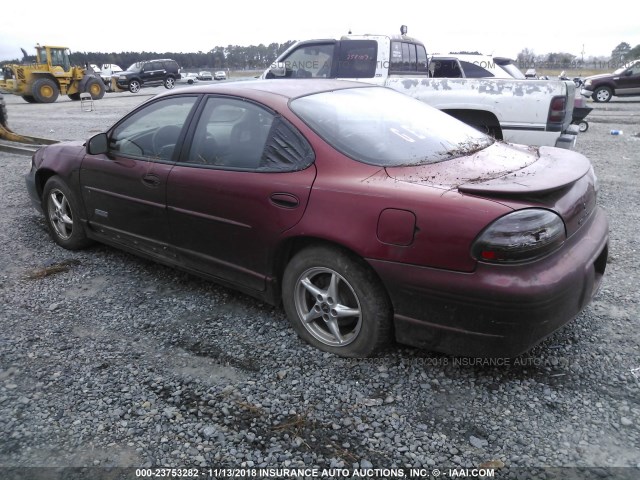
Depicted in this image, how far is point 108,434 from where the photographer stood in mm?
2383

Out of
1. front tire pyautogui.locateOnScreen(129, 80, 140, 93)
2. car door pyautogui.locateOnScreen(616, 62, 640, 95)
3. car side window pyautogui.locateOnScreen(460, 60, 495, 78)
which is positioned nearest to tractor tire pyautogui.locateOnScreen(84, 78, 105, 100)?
front tire pyautogui.locateOnScreen(129, 80, 140, 93)

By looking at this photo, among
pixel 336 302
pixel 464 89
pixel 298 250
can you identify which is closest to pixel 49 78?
pixel 464 89

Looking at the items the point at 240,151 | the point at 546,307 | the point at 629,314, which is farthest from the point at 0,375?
the point at 629,314

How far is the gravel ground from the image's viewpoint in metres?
2.23

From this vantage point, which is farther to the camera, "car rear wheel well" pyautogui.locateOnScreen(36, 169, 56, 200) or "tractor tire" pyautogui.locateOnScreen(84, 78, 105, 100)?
"tractor tire" pyautogui.locateOnScreen(84, 78, 105, 100)

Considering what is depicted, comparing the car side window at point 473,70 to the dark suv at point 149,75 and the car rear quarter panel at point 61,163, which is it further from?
the dark suv at point 149,75

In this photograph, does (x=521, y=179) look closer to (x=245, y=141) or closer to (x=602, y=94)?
(x=245, y=141)

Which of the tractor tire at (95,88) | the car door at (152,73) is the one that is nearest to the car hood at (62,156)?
the tractor tire at (95,88)

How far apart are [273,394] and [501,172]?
1.68 meters

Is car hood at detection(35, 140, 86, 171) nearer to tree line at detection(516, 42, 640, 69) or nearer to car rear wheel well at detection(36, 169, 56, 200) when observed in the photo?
car rear wheel well at detection(36, 169, 56, 200)

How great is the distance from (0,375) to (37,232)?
9.08 feet

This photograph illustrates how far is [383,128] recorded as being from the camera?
3.16 meters

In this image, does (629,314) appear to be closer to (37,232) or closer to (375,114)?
(375,114)

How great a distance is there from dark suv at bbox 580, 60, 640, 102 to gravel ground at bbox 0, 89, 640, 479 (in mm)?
20647
